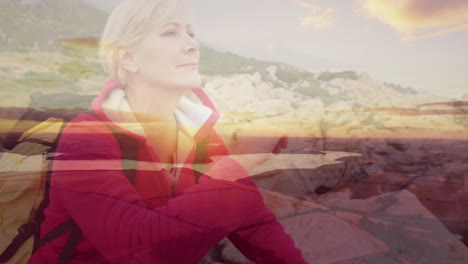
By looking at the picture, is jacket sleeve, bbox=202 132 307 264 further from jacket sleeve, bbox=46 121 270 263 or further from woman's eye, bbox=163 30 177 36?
woman's eye, bbox=163 30 177 36

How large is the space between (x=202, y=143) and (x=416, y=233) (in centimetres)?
78

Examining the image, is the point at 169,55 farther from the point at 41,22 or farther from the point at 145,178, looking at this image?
the point at 41,22

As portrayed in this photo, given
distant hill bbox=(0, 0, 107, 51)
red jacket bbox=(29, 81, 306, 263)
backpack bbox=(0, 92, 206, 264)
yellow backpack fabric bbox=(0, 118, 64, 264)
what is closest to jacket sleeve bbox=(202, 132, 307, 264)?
red jacket bbox=(29, 81, 306, 263)

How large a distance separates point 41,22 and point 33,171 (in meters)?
0.40

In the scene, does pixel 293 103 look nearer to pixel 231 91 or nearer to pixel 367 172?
pixel 231 91

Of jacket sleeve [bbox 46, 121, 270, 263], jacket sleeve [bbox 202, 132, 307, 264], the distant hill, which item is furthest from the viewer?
the distant hill

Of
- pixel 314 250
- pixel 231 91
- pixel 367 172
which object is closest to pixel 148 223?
pixel 231 91

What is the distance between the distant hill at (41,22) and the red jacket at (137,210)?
0.27 m

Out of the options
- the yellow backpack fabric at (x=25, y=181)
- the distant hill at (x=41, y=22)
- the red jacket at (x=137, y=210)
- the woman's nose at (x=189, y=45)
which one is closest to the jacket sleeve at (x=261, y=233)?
the red jacket at (x=137, y=210)

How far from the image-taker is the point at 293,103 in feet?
3.48

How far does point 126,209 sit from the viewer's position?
515 millimetres

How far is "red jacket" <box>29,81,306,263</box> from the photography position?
52 cm

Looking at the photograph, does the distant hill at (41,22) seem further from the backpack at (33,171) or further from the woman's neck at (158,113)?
the woman's neck at (158,113)

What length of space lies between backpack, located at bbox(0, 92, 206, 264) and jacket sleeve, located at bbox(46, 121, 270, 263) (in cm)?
6
